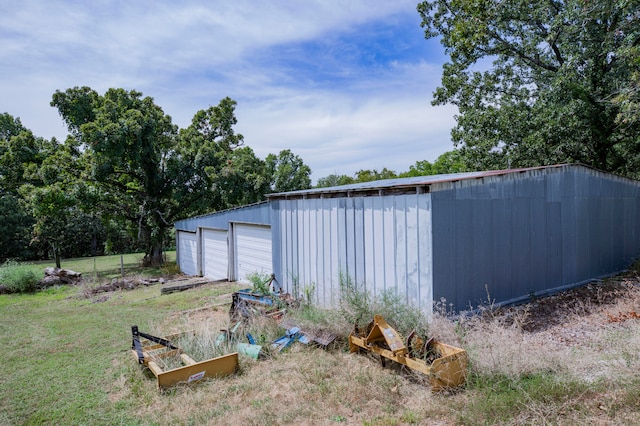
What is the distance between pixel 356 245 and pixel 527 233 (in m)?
3.24

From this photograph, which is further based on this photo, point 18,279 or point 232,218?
point 232,218

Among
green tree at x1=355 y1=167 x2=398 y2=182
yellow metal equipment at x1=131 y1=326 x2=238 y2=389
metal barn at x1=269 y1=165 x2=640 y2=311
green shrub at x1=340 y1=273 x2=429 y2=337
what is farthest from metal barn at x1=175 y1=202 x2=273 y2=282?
green tree at x1=355 y1=167 x2=398 y2=182

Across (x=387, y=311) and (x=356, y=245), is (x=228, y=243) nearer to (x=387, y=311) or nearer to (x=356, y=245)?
(x=356, y=245)

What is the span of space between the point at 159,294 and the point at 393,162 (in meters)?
30.5

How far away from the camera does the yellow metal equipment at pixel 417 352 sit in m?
3.95

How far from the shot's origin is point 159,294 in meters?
11.0

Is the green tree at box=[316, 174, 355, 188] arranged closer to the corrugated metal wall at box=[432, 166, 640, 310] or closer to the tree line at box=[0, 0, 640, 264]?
the tree line at box=[0, 0, 640, 264]

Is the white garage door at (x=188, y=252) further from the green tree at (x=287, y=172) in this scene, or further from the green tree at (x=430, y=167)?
the green tree at (x=430, y=167)

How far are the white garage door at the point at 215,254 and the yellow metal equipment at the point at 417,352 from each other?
8529 millimetres

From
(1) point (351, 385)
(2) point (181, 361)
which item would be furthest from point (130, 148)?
(1) point (351, 385)

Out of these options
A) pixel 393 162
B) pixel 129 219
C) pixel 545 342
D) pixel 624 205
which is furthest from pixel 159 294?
pixel 393 162

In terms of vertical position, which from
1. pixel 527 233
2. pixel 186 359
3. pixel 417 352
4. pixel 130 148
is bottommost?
pixel 186 359

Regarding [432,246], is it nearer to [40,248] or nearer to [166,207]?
[166,207]

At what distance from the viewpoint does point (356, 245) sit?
22.5 feet
